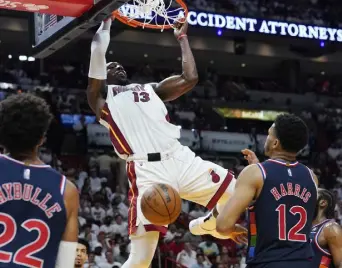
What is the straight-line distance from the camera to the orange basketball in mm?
5453

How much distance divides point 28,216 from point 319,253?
221 cm

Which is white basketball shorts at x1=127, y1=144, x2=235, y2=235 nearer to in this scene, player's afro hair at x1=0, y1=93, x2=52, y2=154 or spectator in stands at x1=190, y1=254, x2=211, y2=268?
player's afro hair at x1=0, y1=93, x2=52, y2=154

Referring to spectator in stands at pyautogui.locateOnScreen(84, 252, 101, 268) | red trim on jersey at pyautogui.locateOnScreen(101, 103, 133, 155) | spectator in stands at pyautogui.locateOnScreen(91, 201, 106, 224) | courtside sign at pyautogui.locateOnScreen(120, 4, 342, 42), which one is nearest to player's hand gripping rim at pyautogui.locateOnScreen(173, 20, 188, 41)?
red trim on jersey at pyautogui.locateOnScreen(101, 103, 133, 155)

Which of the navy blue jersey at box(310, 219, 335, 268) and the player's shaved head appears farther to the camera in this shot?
the navy blue jersey at box(310, 219, 335, 268)

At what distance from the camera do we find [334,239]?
195 inches

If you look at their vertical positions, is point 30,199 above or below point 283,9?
below

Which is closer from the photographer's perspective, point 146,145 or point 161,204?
point 161,204

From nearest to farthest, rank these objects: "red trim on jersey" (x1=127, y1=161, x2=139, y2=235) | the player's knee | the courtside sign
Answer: the player's knee → "red trim on jersey" (x1=127, y1=161, x2=139, y2=235) → the courtside sign

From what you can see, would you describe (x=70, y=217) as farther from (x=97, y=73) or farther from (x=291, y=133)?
(x=97, y=73)

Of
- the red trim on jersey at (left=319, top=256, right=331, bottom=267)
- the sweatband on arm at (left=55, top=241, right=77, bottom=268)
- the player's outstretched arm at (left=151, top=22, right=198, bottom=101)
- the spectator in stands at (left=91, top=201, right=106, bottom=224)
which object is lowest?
the spectator in stands at (left=91, top=201, right=106, bottom=224)

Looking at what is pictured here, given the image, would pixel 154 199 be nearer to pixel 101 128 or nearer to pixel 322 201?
pixel 322 201

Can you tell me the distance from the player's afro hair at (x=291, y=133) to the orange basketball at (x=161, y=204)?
1.21 meters

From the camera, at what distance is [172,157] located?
6.08 meters

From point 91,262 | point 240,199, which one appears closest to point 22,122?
point 240,199
